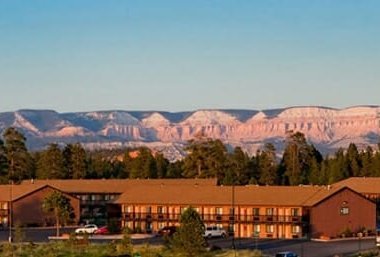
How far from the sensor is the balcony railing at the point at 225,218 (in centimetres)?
7094

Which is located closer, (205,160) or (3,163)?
(3,163)

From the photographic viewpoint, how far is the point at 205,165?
344ft

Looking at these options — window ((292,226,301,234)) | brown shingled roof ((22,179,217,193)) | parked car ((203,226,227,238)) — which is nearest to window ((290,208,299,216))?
window ((292,226,301,234))

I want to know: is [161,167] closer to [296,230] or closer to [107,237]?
[107,237]

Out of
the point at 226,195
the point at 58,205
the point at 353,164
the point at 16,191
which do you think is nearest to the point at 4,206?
the point at 16,191

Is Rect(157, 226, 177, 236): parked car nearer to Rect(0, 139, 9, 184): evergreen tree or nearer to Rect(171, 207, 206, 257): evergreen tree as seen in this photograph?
Rect(171, 207, 206, 257): evergreen tree

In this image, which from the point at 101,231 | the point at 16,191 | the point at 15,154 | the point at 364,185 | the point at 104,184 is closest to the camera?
the point at 101,231

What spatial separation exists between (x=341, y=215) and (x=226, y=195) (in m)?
9.45

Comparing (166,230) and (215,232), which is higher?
(166,230)

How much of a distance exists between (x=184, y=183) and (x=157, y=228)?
14.1 metres

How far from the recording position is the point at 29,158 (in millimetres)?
110875

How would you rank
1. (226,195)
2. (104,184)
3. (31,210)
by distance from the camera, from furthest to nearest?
(104,184) → (31,210) → (226,195)

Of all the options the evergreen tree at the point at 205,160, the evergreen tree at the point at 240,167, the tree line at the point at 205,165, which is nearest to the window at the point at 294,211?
the evergreen tree at the point at 240,167

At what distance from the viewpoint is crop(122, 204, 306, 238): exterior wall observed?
70.9 metres
